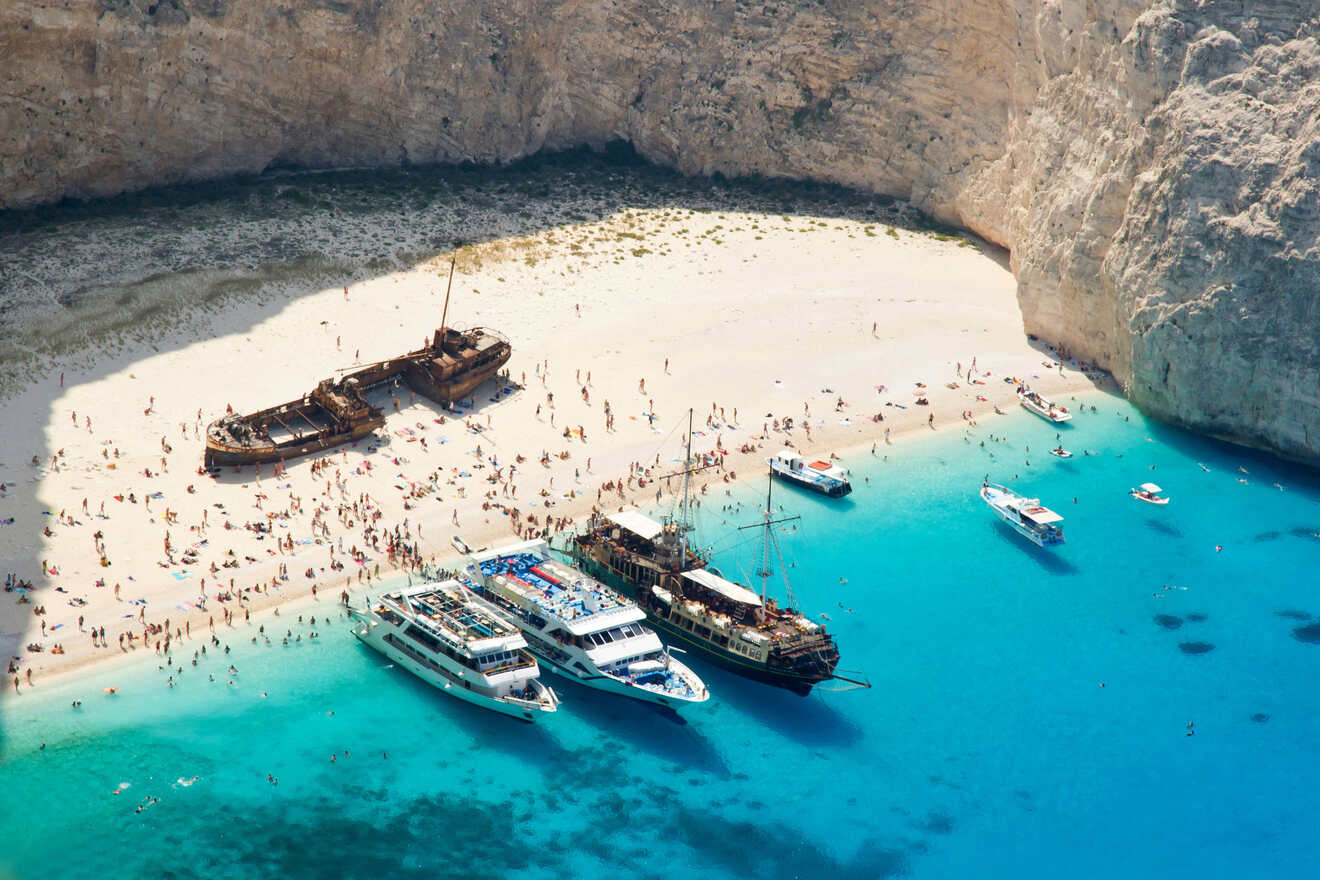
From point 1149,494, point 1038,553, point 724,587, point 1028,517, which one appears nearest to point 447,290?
point 724,587

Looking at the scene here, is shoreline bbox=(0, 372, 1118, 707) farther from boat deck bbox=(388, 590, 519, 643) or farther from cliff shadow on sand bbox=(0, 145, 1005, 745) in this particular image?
boat deck bbox=(388, 590, 519, 643)

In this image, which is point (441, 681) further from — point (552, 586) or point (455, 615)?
point (552, 586)

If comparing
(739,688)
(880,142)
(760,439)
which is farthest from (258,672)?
(880,142)

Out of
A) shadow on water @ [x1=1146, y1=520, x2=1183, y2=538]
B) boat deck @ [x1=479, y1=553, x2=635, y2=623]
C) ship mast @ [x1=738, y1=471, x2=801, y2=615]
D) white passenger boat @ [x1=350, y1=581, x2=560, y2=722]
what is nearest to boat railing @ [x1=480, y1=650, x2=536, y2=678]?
white passenger boat @ [x1=350, y1=581, x2=560, y2=722]

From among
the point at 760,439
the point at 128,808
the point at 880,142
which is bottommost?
the point at 128,808

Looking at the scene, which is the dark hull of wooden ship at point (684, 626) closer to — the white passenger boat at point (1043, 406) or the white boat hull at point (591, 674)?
the white boat hull at point (591, 674)

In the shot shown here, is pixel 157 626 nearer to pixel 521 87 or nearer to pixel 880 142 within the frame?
pixel 521 87
